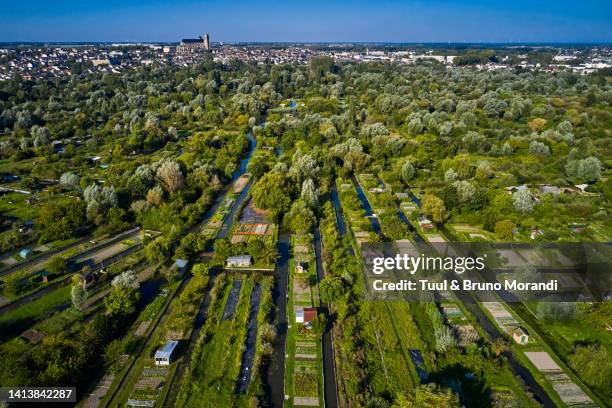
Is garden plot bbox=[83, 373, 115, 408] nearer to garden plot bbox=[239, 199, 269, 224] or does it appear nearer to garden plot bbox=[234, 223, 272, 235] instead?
garden plot bbox=[234, 223, 272, 235]

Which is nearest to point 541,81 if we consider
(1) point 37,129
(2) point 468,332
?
(2) point 468,332

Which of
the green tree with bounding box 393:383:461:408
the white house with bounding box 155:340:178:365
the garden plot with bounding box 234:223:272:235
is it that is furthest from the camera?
the garden plot with bounding box 234:223:272:235

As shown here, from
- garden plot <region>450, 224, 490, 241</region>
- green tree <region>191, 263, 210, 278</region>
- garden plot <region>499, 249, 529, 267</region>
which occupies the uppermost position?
green tree <region>191, 263, 210, 278</region>

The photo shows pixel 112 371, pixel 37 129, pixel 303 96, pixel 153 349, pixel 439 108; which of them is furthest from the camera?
pixel 303 96

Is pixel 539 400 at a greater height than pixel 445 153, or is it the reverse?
pixel 445 153

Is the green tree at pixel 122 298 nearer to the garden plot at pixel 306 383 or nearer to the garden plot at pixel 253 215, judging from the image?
the garden plot at pixel 306 383

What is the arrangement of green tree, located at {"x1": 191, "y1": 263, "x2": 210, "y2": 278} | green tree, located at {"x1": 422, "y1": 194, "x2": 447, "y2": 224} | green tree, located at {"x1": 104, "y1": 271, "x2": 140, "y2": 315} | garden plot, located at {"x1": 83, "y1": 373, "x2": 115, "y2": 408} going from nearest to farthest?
garden plot, located at {"x1": 83, "y1": 373, "x2": 115, "y2": 408}, green tree, located at {"x1": 104, "y1": 271, "x2": 140, "y2": 315}, green tree, located at {"x1": 191, "y1": 263, "x2": 210, "y2": 278}, green tree, located at {"x1": 422, "y1": 194, "x2": 447, "y2": 224}

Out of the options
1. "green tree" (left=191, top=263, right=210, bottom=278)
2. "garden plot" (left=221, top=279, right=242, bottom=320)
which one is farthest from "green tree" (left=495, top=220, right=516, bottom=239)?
"green tree" (left=191, top=263, right=210, bottom=278)

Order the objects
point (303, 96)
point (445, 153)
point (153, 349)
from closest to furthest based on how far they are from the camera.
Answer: point (153, 349) → point (445, 153) → point (303, 96)

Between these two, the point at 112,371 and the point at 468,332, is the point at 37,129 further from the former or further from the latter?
the point at 468,332
